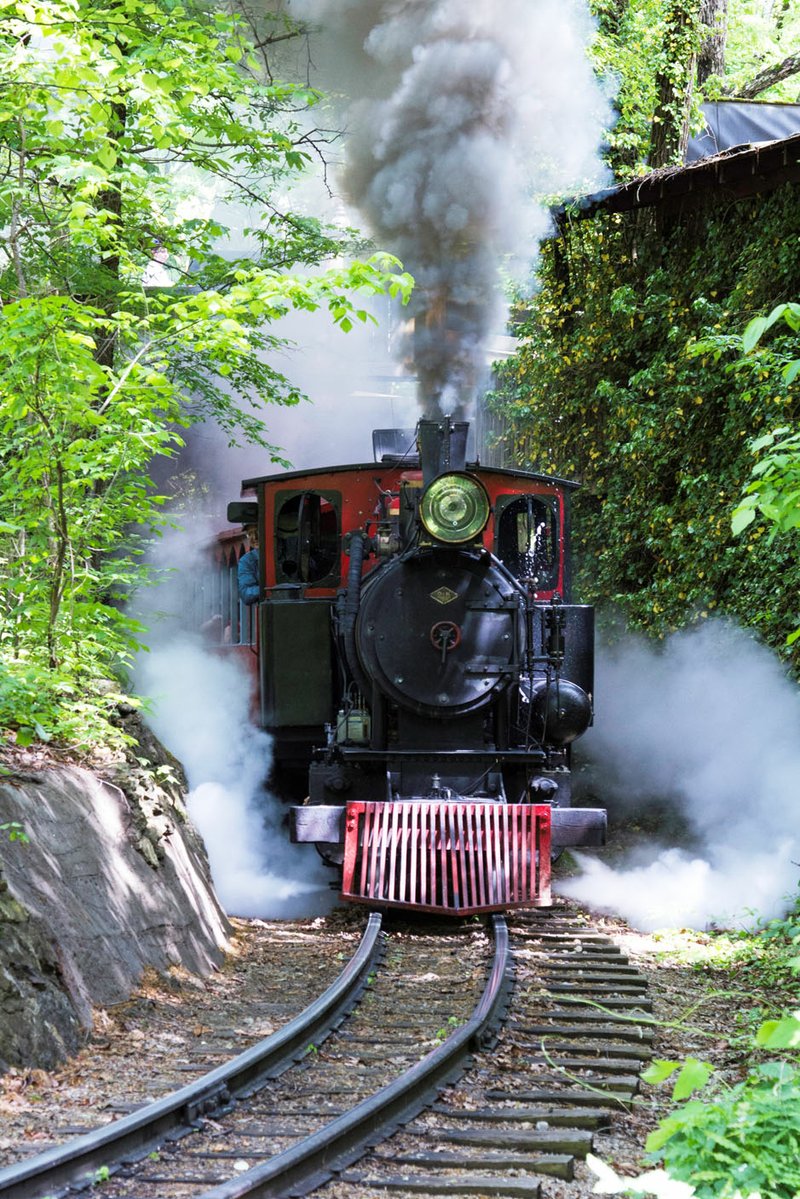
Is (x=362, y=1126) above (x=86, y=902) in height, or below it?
below

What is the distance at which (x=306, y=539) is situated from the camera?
9172 mm

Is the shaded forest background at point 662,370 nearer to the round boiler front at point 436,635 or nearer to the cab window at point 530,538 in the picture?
the cab window at point 530,538

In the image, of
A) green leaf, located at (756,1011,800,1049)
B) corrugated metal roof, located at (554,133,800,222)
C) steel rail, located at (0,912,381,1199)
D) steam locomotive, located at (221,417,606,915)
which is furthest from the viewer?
corrugated metal roof, located at (554,133,800,222)

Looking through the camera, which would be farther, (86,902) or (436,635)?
(436,635)

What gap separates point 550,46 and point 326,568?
408 cm

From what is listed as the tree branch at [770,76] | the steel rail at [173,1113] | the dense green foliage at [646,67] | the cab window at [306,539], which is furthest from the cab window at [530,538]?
the tree branch at [770,76]

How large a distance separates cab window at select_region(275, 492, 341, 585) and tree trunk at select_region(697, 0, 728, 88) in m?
8.88

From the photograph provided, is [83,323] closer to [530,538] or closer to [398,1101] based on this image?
[398,1101]

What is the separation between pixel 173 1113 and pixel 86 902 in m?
1.96

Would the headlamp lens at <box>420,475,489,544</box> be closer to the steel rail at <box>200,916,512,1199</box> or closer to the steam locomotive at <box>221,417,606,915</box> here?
the steam locomotive at <box>221,417,606,915</box>

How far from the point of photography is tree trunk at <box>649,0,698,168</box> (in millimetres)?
14258

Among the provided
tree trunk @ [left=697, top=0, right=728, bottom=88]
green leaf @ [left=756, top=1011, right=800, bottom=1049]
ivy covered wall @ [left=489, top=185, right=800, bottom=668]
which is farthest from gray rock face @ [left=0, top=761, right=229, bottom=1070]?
tree trunk @ [left=697, top=0, right=728, bottom=88]

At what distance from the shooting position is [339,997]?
17.9 ft

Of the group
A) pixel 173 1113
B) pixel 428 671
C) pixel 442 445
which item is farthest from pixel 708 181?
pixel 173 1113
